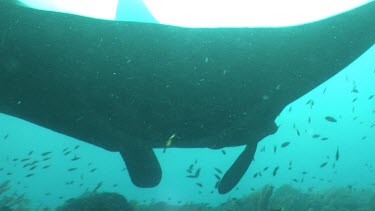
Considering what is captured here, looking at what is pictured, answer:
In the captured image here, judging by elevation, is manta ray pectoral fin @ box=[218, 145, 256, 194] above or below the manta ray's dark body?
below

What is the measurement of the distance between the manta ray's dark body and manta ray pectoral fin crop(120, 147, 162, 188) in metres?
0.04

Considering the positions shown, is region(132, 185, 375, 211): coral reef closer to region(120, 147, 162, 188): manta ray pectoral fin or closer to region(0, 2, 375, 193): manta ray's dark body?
region(120, 147, 162, 188): manta ray pectoral fin

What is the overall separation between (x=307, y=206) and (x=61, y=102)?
1219 centimetres

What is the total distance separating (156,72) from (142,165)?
1.95 meters

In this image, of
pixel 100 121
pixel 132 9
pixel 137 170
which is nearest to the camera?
pixel 100 121

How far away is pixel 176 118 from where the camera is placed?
195 inches

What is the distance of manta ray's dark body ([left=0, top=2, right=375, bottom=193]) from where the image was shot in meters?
4.04

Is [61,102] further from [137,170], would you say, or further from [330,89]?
[330,89]

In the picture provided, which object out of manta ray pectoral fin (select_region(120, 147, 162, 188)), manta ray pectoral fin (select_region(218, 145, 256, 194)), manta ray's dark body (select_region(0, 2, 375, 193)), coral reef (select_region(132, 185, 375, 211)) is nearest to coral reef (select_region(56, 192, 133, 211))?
manta ray pectoral fin (select_region(120, 147, 162, 188))

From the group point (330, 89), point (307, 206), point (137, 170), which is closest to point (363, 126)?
point (330, 89)

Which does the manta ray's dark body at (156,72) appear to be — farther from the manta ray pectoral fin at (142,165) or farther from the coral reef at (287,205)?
the coral reef at (287,205)

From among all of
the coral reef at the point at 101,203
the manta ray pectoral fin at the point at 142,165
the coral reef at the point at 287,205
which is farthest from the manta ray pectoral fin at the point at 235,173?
the coral reef at the point at 287,205

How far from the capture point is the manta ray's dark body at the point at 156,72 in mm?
4039

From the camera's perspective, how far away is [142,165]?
563cm
